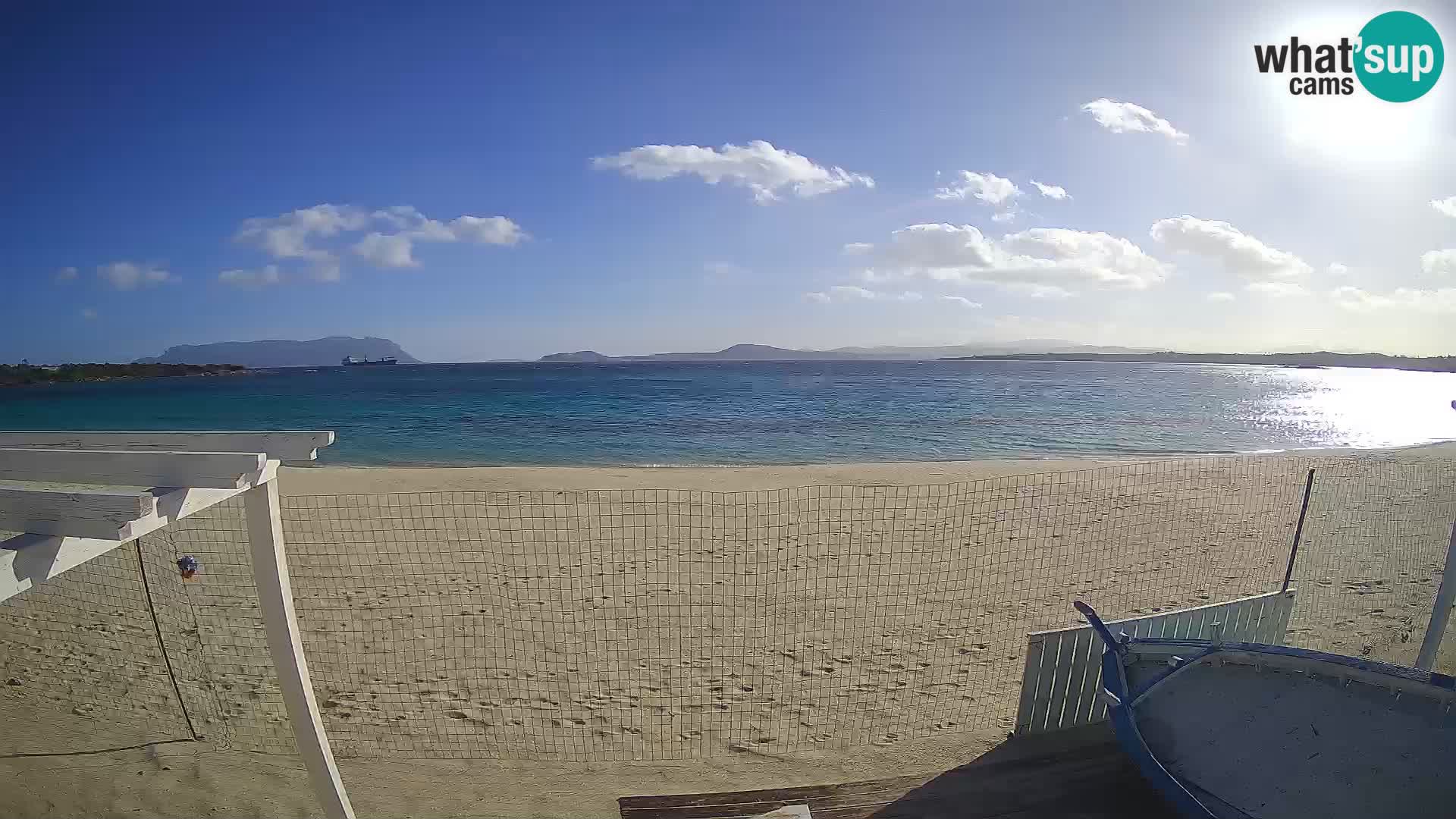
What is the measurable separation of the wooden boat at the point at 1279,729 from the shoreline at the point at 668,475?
35.2 ft

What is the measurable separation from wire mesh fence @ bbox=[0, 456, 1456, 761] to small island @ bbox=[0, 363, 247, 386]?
9608 centimetres

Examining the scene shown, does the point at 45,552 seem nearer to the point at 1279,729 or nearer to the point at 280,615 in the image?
the point at 280,615

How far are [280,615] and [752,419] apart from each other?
33.4m

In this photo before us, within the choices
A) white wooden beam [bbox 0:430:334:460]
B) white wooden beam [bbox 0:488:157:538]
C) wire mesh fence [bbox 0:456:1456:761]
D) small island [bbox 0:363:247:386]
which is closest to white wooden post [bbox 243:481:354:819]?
white wooden beam [bbox 0:430:334:460]

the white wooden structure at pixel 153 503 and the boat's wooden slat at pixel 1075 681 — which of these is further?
the boat's wooden slat at pixel 1075 681

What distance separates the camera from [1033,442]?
2781 cm

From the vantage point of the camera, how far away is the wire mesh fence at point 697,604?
5.69m

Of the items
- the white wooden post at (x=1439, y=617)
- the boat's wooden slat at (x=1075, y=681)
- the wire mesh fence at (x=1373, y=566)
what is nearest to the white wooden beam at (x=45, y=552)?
the boat's wooden slat at (x=1075, y=681)

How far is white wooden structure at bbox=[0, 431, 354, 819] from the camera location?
189cm

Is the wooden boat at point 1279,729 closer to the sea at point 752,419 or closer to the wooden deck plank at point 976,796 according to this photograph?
the wooden deck plank at point 976,796

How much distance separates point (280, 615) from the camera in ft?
9.52

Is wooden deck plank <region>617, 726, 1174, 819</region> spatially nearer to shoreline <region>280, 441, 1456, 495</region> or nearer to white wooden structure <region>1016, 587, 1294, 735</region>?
white wooden structure <region>1016, 587, 1294, 735</region>

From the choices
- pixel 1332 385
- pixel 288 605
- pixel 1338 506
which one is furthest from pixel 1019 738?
pixel 1332 385

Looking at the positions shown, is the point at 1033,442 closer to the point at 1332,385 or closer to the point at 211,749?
the point at 211,749
